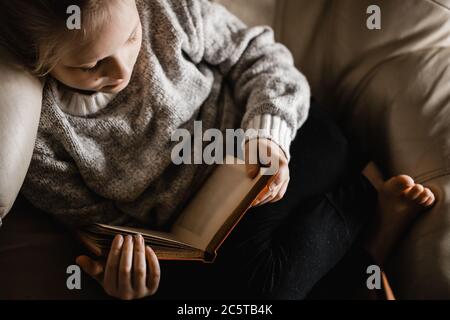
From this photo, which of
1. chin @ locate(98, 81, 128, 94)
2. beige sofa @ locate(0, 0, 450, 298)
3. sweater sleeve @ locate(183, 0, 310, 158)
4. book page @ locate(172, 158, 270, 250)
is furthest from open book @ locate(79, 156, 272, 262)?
beige sofa @ locate(0, 0, 450, 298)

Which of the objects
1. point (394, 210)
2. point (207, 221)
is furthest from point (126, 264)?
point (394, 210)

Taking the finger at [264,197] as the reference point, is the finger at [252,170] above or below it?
above

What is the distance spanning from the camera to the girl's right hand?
813 mm

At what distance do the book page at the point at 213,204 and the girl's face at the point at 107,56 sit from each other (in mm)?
235

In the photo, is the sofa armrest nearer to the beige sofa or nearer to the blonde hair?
the blonde hair

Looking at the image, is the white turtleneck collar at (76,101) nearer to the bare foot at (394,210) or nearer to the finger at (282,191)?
the finger at (282,191)

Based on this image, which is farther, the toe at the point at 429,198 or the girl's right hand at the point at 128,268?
the toe at the point at 429,198

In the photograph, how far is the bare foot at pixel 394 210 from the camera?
938mm

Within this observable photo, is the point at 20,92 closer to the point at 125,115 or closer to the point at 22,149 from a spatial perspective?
the point at 22,149

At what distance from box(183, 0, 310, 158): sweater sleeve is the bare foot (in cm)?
21

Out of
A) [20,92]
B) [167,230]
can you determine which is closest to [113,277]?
[167,230]

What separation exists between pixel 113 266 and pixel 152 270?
0.06m

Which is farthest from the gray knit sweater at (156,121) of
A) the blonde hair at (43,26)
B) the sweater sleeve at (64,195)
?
the blonde hair at (43,26)

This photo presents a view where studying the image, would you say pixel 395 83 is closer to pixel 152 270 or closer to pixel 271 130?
pixel 271 130
